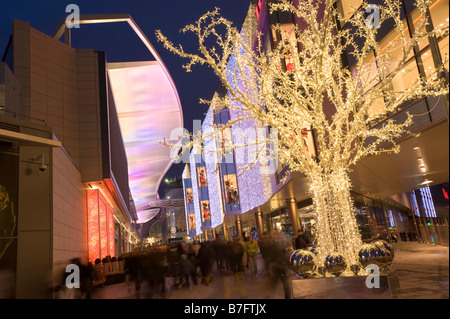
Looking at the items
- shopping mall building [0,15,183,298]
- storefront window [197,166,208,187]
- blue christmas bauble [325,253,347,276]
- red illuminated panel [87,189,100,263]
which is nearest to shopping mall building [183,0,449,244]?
storefront window [197,166,208,187]

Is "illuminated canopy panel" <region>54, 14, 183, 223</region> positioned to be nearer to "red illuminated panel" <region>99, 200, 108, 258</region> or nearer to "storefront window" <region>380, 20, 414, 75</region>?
"red illuminated panel" <region>99, 200, 108, 258</region>

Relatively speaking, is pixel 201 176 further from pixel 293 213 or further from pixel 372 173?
pixel 372 173

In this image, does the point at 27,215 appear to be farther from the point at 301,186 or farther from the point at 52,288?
the point at 301,186

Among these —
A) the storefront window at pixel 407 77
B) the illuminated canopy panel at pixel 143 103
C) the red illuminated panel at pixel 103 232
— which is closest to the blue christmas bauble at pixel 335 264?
the storefront window at pixel 407 77

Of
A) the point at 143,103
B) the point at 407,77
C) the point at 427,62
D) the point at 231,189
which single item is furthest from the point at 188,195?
the point at 427,62

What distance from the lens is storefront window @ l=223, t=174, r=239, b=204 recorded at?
125ft

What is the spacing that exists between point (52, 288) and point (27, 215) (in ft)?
9.33

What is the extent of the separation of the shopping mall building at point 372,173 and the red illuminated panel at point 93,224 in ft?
19.4

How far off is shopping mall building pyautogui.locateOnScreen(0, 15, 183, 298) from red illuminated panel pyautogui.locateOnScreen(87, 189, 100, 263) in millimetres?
49

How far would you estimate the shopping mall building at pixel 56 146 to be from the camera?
1065 centimetres

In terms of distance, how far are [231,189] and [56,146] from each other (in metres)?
28.1

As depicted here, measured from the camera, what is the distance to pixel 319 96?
856 cm

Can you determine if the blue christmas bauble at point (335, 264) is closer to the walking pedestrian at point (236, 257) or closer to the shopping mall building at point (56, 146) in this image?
the walking pedestrian at point (236, 257)

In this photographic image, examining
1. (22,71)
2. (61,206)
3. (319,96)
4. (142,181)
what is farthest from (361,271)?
(142,181)
